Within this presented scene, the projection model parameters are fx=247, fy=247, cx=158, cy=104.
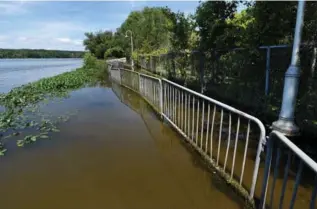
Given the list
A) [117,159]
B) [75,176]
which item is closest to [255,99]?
[117,159]

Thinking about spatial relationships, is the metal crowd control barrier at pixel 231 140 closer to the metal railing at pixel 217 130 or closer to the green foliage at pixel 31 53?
the metal railing at pixel 217 130

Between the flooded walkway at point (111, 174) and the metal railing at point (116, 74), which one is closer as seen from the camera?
the flooded walkway at point (111, 174)

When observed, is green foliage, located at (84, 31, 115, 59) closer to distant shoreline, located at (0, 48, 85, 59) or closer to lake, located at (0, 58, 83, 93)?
lake, located at (0, 58, 83, 93)

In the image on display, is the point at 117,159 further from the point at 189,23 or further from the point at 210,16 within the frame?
the point at 189,23

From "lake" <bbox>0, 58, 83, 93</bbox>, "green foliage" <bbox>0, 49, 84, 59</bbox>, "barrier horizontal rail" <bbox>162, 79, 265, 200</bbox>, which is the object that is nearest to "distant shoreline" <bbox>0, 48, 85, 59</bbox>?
"green foliage" <bbox>0, 49, 84, 59</bbox>

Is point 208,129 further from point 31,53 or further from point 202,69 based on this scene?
point 31,53

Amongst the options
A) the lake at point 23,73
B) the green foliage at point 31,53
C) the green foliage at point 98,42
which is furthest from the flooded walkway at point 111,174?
the green foliage at point 31,53

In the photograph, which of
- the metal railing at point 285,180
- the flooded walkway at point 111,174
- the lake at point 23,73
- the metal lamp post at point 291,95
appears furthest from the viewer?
the lake at point 23,73

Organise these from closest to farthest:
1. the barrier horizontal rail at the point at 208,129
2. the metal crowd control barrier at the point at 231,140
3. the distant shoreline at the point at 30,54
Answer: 1. the metal crowd control barrier at the point at 231,140
2. the barrier horizontal rail at the point at 208,129
3. the distant shoreline at the point at 30,54

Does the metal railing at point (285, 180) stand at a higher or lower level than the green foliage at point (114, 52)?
lower

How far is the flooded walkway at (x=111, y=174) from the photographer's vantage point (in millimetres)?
2943

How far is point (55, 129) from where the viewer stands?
585cm

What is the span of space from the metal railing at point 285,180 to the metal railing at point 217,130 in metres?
0.18

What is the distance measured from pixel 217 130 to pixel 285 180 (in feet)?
9.87
